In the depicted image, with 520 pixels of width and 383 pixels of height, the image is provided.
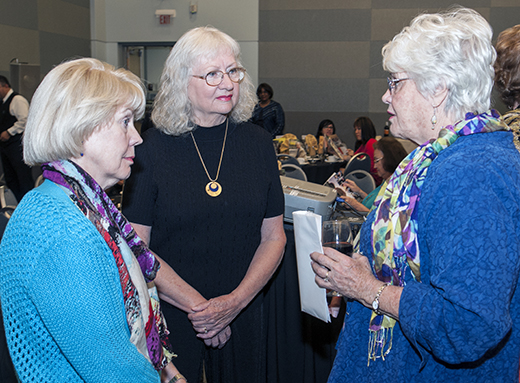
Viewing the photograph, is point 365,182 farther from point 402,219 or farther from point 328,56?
point 328,56

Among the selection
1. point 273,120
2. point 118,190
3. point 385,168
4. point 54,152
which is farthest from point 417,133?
point 273,120

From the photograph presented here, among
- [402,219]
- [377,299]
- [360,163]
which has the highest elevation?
[402,219]

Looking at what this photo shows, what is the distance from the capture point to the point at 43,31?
8.84 m

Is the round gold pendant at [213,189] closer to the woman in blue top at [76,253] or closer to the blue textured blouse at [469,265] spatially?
the woman in blue top at [76,253]

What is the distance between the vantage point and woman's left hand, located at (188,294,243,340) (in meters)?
1.61

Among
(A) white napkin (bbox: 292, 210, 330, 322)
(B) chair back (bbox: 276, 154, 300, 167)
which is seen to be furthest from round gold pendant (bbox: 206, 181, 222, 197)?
(B) chair back (bbox: 276, 154, 300, 167)

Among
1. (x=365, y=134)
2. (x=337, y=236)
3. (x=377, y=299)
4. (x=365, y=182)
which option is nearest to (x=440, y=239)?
(x=377, y=299)

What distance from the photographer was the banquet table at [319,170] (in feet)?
19.4

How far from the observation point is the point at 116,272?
3.25 ft

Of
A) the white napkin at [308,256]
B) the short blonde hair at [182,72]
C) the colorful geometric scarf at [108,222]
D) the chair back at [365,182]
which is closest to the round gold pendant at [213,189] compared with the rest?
the short blonde hair at [182,72]

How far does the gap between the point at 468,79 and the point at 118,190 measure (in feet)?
10.4

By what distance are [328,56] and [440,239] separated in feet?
31.6

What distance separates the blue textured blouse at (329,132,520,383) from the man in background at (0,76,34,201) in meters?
6.47

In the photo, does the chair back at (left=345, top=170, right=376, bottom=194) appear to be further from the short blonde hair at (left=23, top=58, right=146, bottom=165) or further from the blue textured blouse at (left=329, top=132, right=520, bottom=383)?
the short blonde hair at (left=23, top=58, right=146, bottom=165)
